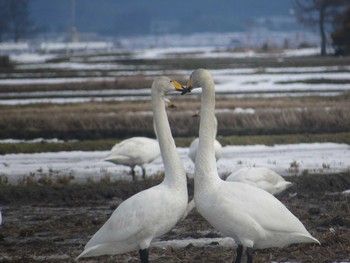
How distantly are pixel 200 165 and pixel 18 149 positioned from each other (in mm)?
12610

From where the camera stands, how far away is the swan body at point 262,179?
1267 cm

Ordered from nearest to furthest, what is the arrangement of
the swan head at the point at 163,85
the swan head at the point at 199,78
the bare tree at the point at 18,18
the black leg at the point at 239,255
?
the black leg at the point at 239,255 → the swan head at the point at 199,78 → the swan head at the point at 163,85 → the bare tree at the point at 18,18

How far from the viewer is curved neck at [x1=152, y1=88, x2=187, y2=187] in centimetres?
891

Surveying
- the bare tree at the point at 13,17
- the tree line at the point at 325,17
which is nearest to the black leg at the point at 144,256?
the tree line at the point at 325,17

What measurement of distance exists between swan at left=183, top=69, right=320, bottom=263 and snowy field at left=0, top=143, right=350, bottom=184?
6324 millimetres

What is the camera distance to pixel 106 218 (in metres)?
12.2

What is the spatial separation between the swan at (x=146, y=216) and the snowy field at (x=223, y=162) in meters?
6.41

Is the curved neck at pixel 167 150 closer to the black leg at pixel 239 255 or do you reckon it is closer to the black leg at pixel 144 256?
the black leg at pixel 144 256

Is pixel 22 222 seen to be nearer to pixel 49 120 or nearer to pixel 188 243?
pixel 188 243

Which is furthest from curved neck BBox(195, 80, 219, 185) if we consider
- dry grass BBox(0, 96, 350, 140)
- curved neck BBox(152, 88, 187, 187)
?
dry grass BBox(0, 96, 350, 140)

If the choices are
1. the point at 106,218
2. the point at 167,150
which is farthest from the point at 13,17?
the point at 167,150

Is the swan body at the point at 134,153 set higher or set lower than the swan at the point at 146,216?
lower

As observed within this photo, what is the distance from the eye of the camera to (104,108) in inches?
1093

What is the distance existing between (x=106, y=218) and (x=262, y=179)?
7.18ft
